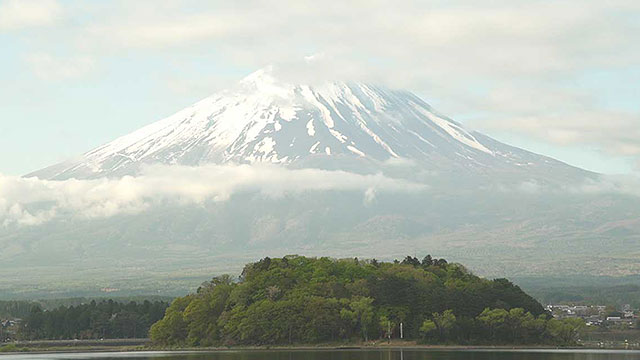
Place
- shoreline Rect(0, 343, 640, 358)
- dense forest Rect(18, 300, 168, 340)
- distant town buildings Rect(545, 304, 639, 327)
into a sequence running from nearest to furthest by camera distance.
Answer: shoreline Rect(0, 343, 640, 358) < dense forest Rect(18, 300, 168, 340) < distant town buildings Rect(545, 304, 639, 327)

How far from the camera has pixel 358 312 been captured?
98.2m

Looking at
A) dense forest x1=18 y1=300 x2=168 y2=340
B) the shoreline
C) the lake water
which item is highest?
dense forest x1=18 y1=300 x2=168 y2=340

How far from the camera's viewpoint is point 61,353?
329ft

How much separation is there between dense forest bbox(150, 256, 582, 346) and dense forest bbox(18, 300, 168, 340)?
15.1 meters

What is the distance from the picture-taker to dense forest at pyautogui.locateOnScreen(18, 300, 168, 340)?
123188mm

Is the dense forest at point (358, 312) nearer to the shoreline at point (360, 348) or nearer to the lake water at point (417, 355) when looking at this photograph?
the shoreline at point (360, 348)

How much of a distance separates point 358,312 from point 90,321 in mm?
37801

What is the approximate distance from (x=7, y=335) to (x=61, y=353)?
29951 millimetres

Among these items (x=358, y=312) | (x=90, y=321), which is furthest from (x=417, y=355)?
(x=90, y=321)

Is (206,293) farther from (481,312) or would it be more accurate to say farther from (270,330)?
(481,312)

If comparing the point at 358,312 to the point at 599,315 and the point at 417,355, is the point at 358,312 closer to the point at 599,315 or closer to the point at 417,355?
the point at 417,355

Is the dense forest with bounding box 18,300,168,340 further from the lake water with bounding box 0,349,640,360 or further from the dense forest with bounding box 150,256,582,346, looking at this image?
the lake water with bounding box 0,349,640,360

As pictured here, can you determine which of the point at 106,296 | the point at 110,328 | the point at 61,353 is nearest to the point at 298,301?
the point at 61,353

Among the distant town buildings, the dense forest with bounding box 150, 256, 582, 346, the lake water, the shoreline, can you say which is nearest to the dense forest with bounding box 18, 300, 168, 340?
the dense forest with bounding box 150, 256, 582, 346
